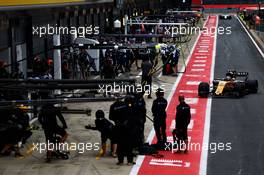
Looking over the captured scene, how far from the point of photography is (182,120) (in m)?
14.5

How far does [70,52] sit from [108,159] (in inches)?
425

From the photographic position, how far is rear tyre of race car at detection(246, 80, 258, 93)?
23.2 m

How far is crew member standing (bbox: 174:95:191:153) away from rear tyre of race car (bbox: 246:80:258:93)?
8.90 metres

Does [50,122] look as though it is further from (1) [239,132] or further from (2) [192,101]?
(2) [192,101]

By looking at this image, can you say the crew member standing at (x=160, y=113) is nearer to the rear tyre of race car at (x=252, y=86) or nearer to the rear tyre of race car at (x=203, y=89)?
the rear tyre of race car at (x=203, y=89)

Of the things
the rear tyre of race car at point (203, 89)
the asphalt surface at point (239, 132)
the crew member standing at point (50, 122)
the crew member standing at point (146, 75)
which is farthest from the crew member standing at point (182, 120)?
the rear tyre of race car at point (203, 89)

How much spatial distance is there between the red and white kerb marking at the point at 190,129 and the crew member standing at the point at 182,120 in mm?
421

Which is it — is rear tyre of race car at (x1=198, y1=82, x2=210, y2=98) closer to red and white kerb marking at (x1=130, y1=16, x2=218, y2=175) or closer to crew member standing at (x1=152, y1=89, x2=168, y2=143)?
red and white kerb marking at (x1=130, y1=16, x2=218, y2=175)

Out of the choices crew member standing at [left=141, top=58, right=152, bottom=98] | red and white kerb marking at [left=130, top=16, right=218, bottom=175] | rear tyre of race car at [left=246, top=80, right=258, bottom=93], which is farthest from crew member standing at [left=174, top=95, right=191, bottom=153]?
rear tyre of race car at [left=246, top=80, right=258, bottom=93]

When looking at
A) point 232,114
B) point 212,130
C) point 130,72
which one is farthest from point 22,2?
point 130,72

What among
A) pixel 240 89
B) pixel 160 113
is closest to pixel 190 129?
pixel 160 113

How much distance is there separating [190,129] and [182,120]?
3097 mm

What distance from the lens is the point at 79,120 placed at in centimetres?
1867

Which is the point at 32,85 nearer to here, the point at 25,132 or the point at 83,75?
the point at 25,132
